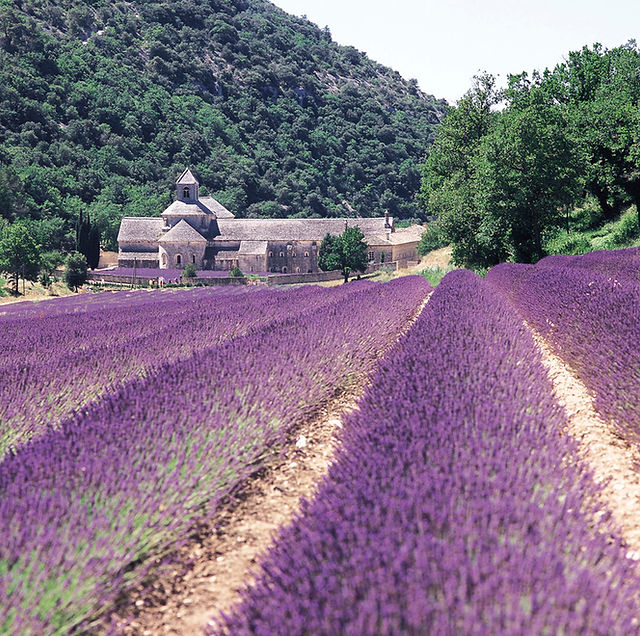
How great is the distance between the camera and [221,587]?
7.32ft

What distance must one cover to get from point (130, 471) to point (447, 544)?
1479mm

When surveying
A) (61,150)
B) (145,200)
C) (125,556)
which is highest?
(61,150)

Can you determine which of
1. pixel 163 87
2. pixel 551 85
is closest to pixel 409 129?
pixel 163 87

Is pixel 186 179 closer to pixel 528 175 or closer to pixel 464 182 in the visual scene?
pixel 464 182

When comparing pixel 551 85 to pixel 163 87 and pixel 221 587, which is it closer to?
pixel 221 587

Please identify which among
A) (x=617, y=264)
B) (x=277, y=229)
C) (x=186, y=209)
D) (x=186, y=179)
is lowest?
(x=617, y=264)

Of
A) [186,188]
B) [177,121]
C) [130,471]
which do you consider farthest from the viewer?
[177,121]

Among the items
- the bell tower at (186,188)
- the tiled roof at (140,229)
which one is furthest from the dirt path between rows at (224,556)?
the bell tower at (186,188)

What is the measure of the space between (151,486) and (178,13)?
131769 millimetres

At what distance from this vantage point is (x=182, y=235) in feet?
176

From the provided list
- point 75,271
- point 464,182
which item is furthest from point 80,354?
point 75,271

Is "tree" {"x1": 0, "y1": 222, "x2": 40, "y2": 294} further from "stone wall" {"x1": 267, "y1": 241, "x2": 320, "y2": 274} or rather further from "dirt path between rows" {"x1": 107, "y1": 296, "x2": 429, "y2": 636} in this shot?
"dirt path between rows" {"x1": 107, "y1": 296, "x2": 429, "y2": 636}

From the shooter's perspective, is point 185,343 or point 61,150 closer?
point 185,343

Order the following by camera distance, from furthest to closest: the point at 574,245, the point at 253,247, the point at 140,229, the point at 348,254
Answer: the point at 140,229 → the point at 253,247 → the point at 348,254 → the point at 574,245
